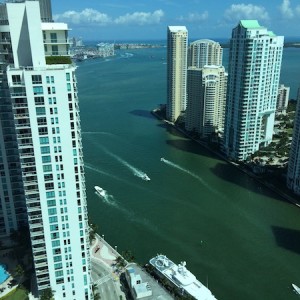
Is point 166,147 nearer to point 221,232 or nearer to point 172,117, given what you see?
point 172,117

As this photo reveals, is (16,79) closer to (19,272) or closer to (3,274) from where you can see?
(19,272)

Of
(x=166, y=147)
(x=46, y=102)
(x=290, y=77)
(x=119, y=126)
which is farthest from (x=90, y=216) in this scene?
(x=290, y=77)

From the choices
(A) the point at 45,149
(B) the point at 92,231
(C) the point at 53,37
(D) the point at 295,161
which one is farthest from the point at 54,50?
(D) the point at 295,161

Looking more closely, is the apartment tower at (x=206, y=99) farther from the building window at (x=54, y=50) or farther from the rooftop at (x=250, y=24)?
the building window at (x=54, y=50)

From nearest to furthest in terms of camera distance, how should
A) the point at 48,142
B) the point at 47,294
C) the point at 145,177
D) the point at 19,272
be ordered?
the point at 48,142 → the point at 47,294 → the point at 19,272 → the point at 145,177

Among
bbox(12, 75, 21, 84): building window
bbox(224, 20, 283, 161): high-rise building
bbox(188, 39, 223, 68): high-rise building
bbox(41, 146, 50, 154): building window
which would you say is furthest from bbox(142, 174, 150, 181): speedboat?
bbox(188, 39, 223, 68): high-rise building

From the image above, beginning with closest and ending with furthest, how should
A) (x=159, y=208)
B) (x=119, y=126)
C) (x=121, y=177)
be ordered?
(x=159, y=208), (x=121, y=177), (x=119, y=126)

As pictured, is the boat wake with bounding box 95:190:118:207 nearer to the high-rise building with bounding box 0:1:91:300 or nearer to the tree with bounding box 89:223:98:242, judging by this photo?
the tree with bounding box 89:223:98:242
